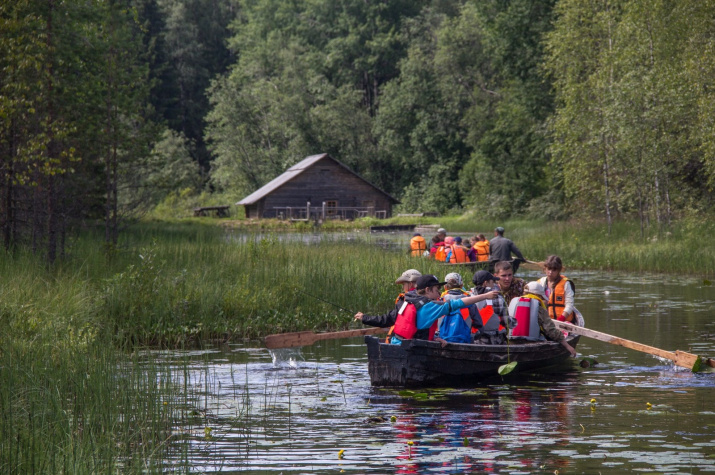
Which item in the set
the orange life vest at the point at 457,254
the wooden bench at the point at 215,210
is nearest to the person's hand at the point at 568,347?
the orange life vest at the point at 457,254

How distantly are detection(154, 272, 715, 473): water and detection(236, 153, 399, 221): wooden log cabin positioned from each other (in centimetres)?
4997

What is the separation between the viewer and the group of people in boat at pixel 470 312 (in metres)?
12.1

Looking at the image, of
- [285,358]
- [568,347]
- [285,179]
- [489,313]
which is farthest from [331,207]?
[489,313]

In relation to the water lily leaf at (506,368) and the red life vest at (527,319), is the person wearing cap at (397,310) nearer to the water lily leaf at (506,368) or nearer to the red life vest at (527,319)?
the water lily leaf at (506,368)

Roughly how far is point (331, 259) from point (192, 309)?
16.8ft

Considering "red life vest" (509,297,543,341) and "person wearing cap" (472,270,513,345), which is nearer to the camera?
"person wearing cap" (472,270,513,345)

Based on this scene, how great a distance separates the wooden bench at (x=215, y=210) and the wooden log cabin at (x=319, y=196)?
12.7 ft

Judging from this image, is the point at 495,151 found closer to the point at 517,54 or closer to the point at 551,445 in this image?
the point at 517,54

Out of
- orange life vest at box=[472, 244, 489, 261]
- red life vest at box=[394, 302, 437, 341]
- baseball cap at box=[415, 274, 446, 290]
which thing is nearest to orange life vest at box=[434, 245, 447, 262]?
orange life vest at box=[472, 244, 489, 261]

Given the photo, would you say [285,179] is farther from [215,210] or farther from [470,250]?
[470,250]

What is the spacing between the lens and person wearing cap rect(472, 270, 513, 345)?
42.1 ft

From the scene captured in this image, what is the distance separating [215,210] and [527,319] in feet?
198

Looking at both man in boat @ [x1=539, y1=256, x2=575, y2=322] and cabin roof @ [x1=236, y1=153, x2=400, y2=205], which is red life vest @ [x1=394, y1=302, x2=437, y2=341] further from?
cabin roof @ [x1=236, y1=153, x2=400, y2=205]

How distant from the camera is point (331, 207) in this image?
67.8 meters
